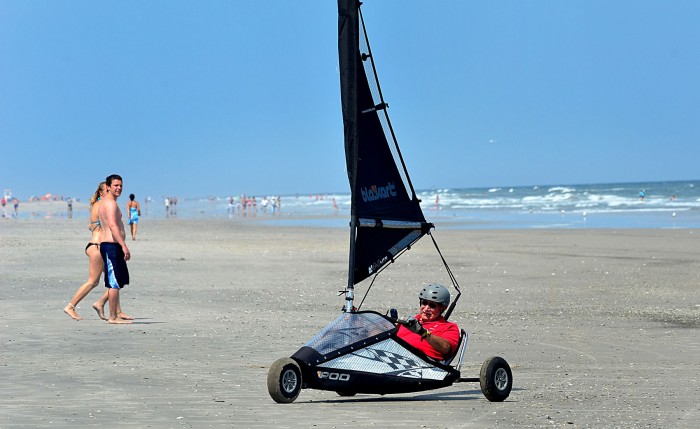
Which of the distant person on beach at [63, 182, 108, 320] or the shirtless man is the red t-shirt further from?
the distant person on beach at [63, 182, 108, 320]

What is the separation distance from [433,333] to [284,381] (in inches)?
50.1

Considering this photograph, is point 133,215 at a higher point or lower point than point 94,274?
higher

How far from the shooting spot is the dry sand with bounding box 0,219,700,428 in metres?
7.56

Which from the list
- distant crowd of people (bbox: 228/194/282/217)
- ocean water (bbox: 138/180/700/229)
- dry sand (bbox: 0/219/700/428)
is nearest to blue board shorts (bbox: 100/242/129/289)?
dry sand (bbox: 0/219/700/428)

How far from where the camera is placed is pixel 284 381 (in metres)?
7.71

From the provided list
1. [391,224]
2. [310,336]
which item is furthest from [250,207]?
[391,224]

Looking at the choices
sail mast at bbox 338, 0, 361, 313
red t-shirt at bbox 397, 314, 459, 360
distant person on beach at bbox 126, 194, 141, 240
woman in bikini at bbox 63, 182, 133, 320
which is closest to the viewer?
red t-shirt at bbox 397, 314, 459, 360

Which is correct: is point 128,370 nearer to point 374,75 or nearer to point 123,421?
point 123,421

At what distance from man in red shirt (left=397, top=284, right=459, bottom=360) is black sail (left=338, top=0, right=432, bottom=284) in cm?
59

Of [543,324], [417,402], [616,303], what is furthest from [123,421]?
[616,303]

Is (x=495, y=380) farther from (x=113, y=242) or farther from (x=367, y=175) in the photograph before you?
(x=113, y=242)

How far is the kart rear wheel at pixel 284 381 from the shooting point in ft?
25.1

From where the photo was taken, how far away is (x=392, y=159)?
365 inches

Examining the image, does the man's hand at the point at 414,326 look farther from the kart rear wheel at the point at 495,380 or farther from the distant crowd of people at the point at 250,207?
the distant crowd of people at the point at 250,207
